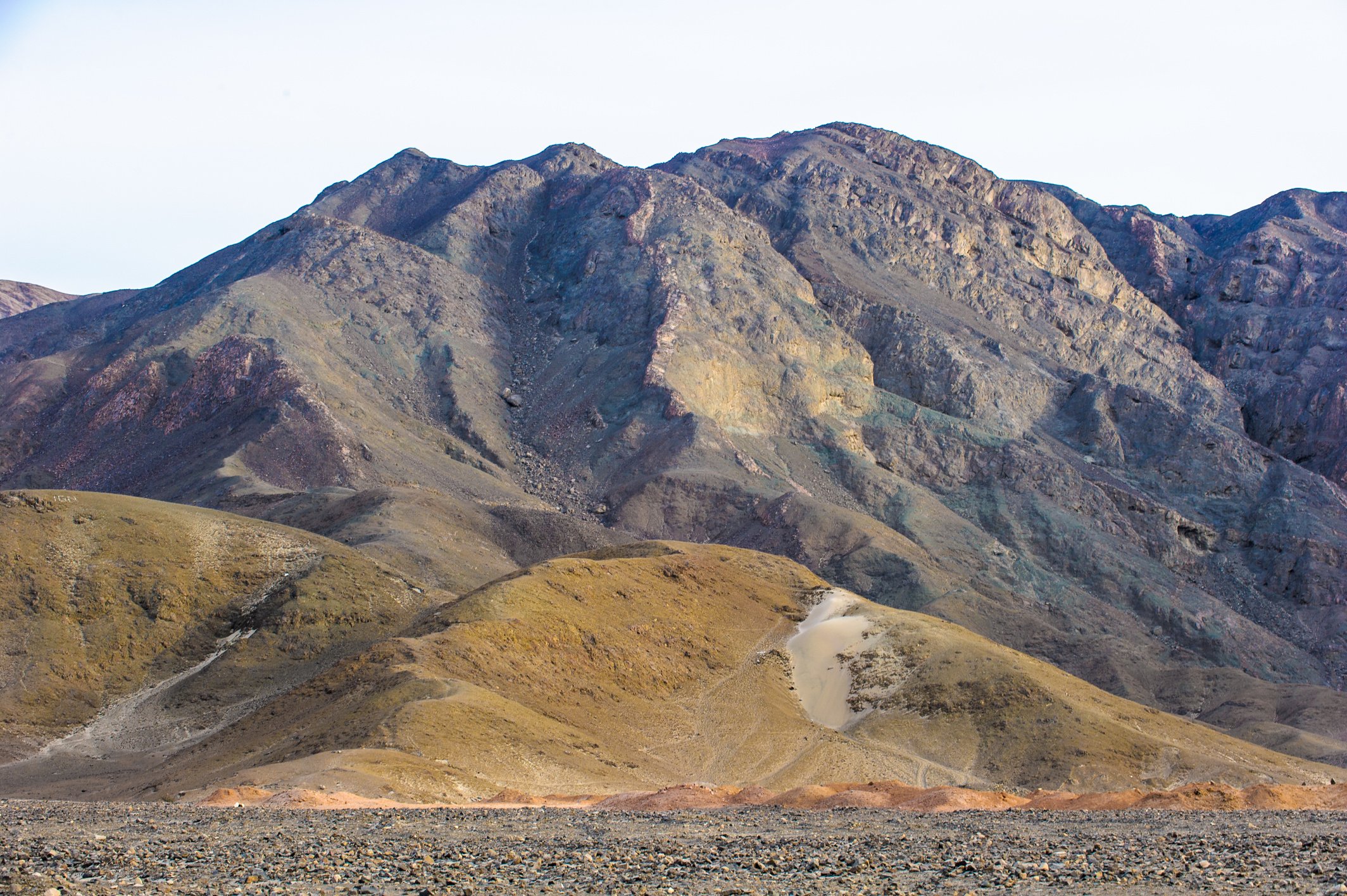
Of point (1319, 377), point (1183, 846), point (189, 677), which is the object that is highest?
point (1319, 377)

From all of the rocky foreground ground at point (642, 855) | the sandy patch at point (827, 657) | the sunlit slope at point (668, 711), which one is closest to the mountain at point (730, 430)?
the sunlit slope at point (668, 711)

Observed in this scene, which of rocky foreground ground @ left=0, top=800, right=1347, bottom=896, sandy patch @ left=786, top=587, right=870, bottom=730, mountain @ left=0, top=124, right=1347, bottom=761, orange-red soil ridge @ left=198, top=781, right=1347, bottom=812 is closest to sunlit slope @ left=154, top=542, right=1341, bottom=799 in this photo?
sandy patch @ left=786, top=587, right=870, bottom=730

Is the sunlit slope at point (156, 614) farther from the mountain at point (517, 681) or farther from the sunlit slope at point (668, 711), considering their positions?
the sunlit slope at point (668, 711)

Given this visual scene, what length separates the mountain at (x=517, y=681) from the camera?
189 ft

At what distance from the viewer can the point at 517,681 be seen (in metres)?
65.3

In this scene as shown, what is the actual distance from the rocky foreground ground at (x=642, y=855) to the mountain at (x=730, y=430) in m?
64.3

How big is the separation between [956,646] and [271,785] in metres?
47.3

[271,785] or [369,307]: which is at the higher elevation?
[369,307]

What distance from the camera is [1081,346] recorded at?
195 metres

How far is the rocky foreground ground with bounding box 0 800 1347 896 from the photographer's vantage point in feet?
68.7

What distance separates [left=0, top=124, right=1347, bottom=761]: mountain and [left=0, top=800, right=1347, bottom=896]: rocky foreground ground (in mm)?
64350

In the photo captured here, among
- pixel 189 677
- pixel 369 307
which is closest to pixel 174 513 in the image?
pixel 189 677

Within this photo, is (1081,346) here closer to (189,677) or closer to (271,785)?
(189,677)

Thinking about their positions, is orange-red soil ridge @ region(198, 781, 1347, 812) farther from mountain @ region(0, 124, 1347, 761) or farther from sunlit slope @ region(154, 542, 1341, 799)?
mountain @ region(0, 124, 1347, 761)
